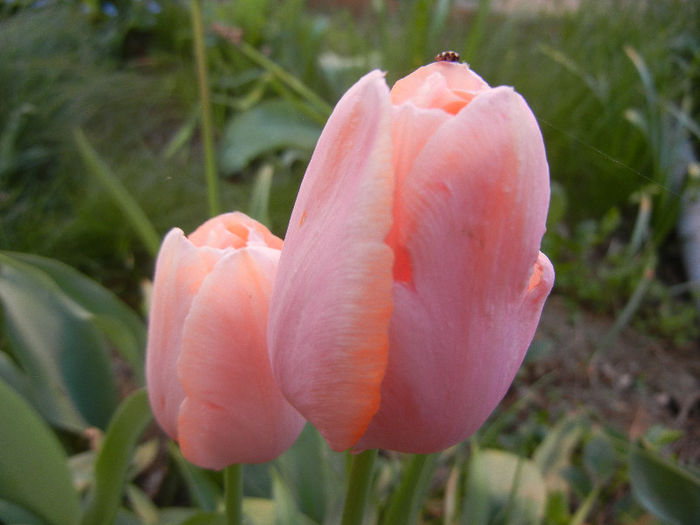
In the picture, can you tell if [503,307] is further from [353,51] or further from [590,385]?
[353,51]

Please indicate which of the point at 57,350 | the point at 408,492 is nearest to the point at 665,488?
the point at 408,492

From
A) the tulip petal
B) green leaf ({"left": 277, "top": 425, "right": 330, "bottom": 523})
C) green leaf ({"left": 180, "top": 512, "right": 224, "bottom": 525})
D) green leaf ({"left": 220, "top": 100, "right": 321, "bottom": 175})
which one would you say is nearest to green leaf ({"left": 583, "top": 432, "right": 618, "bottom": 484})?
green leaf ({"left": 277, "top": 425, "right": 330, "bottom": 523})

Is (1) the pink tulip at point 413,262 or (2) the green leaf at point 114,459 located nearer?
(1) the pink tulip at point 413,262

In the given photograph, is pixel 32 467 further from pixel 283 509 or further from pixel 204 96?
pixel 204 96

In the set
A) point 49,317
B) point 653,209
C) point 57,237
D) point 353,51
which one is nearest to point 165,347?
point 49,317

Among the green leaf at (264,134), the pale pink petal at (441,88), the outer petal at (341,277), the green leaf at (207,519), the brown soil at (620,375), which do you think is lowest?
the brown soil at (620,375)

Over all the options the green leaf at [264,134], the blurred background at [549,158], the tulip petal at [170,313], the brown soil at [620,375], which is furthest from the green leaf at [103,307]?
the green leaf at [264,134]

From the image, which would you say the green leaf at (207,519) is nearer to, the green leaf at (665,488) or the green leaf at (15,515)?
the green leaf at (15,515)
